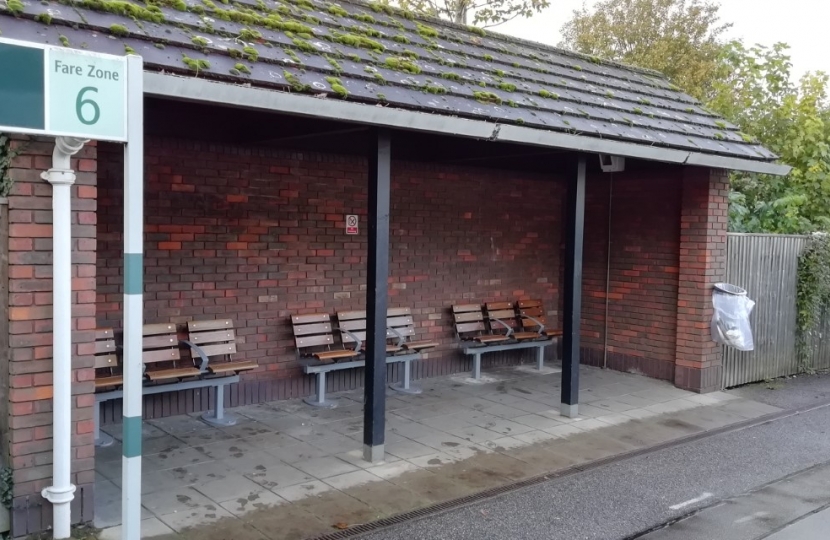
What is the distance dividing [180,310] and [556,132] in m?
3.80

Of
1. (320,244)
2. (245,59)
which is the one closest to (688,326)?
(320,244)

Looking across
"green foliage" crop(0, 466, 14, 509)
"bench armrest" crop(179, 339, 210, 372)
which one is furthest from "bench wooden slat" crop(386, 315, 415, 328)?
"green foliage" crop(0, 466, 14, 509)

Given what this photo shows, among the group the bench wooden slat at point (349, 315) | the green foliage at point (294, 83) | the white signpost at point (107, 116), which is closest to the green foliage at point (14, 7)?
the white signpost at point (107, 116)

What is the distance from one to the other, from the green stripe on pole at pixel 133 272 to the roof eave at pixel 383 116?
1.24 meters

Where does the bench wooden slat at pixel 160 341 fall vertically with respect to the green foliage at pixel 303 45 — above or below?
below

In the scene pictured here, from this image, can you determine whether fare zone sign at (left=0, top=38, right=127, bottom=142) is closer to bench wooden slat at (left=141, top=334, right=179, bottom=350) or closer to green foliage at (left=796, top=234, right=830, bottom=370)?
bench wooden slat at (left=141, top=334, right=179, bottom=350)

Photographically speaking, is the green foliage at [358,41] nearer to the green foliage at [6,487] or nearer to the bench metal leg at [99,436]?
the bench metal leg at [99,436]

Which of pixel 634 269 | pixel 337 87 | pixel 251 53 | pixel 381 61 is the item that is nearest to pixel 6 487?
pixel 251 53

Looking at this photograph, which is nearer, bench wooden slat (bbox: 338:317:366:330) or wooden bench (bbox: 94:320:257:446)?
wooden bench (bbox: 94:320:257:446)

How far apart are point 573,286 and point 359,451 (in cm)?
262

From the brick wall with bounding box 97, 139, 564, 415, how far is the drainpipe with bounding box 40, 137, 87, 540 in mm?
2367

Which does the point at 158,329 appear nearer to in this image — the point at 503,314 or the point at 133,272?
the point at 133,272

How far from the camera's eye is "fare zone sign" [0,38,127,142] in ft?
9.42

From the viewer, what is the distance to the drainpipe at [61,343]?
149 inches
